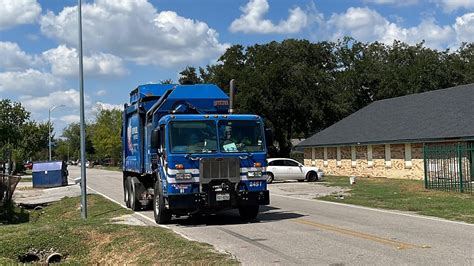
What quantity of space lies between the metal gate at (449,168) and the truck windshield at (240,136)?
11.9 meters

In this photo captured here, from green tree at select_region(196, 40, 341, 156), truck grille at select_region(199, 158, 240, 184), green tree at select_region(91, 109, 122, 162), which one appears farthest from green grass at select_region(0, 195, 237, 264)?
green tree at select_region(91, 109, 122, 162)

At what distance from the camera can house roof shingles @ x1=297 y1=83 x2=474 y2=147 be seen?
33.3 metres

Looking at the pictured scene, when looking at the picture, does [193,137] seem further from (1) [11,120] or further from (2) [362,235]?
(1) [11,120]

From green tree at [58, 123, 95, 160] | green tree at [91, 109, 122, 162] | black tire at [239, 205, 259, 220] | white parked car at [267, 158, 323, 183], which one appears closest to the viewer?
black tire at [239, 205, 259, 220]

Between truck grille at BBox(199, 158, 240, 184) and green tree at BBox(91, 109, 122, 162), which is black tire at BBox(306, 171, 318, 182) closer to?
truck grille at BBox(199, 158, 240, 184)

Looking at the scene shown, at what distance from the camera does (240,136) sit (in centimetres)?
1441

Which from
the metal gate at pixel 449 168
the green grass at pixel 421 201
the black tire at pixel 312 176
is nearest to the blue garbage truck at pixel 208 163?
the green grass at pixel 421 201

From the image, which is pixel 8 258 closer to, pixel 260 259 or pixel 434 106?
pixel 260 259

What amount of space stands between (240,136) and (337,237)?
3.84 metres

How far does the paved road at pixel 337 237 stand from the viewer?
371 inches

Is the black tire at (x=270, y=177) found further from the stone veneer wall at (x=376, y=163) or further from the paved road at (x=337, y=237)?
the paved road at (x=337, y=237)

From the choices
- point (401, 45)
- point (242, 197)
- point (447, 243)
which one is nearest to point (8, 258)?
point (242, 197)

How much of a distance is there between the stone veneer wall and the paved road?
18945 millimetres

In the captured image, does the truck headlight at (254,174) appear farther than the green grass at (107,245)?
Yes
